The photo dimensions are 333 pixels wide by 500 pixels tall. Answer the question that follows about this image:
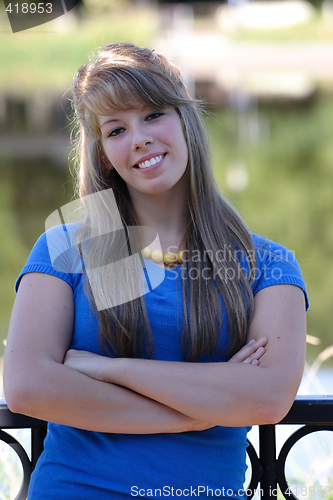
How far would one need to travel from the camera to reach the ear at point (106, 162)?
1.59m

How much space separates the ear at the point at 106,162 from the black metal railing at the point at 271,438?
2.29ft

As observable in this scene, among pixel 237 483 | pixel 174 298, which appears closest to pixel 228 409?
pixel 237 483

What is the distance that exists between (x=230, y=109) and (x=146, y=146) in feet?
46.4

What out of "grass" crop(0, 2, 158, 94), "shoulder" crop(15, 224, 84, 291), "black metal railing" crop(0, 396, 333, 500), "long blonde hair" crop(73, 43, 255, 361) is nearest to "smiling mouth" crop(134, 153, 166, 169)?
"long blonde hair" crop(73, 43, 255, 361)

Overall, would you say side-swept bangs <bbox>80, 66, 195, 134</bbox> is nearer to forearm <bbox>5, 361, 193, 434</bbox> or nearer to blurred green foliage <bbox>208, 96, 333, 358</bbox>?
blurred green foliage <bbox>208, 96, 333, 358</bbox>

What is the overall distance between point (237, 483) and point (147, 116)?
931mm

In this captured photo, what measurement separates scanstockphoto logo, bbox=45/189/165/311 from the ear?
0.23 feet

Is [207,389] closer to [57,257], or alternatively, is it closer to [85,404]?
[85,404]

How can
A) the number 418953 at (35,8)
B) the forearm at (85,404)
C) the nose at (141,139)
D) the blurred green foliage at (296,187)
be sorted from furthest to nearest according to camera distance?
the blurred green foliage at (296,187)
the number 418953 at (35,8)
the nose at (141,139)
the forearm at (85,404)

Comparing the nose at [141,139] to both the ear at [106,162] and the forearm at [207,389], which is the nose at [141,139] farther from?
the forearm at [207,389]

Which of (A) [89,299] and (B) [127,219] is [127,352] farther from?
(B) [127,219]

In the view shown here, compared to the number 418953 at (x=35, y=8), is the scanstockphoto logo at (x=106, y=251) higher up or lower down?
lower down

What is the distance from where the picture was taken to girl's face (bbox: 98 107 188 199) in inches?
56.6

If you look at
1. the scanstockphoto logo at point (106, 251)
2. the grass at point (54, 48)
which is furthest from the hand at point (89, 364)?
the grass at point (54, 48)
